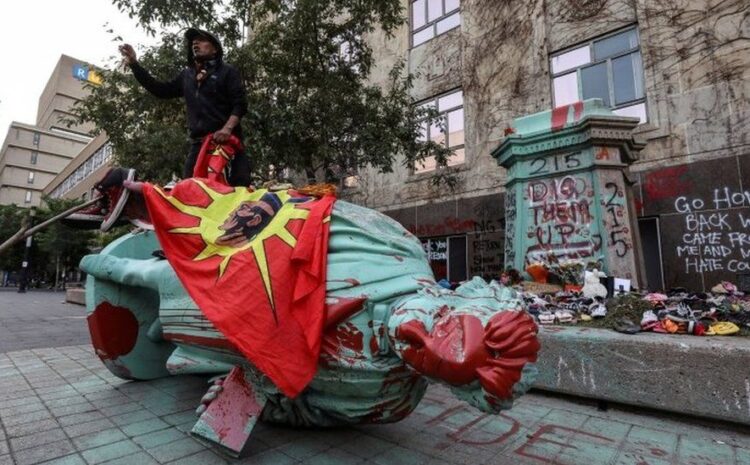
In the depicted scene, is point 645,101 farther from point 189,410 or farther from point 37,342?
point 37,342

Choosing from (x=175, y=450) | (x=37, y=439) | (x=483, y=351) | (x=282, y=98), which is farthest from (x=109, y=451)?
(x=282, y=98)

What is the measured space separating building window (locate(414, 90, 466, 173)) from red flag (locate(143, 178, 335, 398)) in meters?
9.07

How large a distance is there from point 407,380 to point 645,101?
352 inches

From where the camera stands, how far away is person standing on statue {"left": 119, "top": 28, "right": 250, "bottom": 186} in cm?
332

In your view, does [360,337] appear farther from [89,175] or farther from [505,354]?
[89,175]

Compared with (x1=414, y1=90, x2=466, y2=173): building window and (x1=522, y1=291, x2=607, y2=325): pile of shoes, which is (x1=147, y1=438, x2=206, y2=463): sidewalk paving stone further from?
(x1=414, y1=90, x2=466, y2=173): building window

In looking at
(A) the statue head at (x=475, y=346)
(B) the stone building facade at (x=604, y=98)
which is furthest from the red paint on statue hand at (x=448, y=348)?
(B) the stone building facade at (x=604, y=98)

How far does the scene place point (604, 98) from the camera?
873 centimetres

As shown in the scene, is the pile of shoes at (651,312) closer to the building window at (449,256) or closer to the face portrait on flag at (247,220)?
the face portrait on flag at (247,220)

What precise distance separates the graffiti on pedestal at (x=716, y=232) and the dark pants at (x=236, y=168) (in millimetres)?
7878

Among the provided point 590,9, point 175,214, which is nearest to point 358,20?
point 590,9

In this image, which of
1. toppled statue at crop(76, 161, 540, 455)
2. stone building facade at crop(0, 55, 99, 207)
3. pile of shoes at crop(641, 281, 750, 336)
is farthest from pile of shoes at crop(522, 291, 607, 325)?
stone building facade at crop(0, 55, 99, 207)

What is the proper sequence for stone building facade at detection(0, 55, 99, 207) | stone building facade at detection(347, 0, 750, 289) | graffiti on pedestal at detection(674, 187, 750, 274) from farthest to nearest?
stone building facade at detection(0, 55, 99, 207) → stone building facade at detection(347, 0, 750, 289) → graffiti on pedestal at detection(674, 187, 750, 274)

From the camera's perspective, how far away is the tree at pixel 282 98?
6.99m
